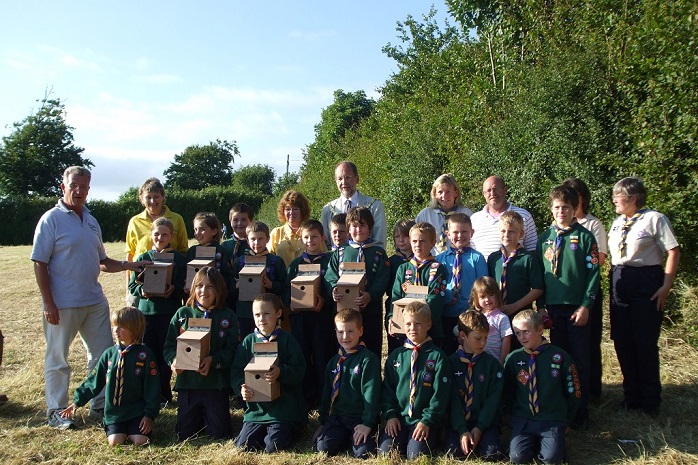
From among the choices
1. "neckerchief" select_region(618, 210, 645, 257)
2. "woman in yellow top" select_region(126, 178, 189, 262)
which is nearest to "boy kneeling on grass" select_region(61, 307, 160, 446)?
"woman in yellow top" select_region(126, 178, 189, 262)

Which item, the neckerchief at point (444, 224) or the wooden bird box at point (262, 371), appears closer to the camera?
the wooden bird box at point (262, 371)

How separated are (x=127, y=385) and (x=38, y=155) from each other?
1742 inches

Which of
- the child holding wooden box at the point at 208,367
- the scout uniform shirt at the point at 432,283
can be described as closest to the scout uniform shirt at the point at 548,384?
the scout uniform shirt at the point at 432,283

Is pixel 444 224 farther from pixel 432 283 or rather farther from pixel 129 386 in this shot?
pixel 129 386

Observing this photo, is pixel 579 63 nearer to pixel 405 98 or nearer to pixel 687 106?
pixel 687 106

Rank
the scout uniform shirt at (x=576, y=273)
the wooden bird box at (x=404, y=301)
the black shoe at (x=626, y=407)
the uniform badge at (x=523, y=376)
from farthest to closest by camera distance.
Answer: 1. the black shoe at (x=626, y=407)
2. the scout uniform shirt at (x=576, y=273)
3. the wooden bird box at (x=404, y=301)
4. the uniform badge at (x=523, y=376)

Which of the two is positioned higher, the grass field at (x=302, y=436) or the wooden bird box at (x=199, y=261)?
the wooden bird box at (x=199, y=261)

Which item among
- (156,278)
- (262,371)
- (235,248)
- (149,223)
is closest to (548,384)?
(262,371)

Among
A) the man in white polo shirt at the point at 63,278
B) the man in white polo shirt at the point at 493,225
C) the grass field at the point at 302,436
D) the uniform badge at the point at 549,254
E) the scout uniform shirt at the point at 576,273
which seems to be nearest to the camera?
the grass field at the point at 302,436

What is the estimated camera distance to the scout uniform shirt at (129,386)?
5148mm

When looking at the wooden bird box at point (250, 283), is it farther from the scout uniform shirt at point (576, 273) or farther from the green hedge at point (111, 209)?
the green hedge at point (111, 209)

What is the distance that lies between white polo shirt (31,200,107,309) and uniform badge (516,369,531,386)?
3.73 metres

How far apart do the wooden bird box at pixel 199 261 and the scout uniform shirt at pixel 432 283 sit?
1.73 meters

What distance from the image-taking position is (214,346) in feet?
17.3
